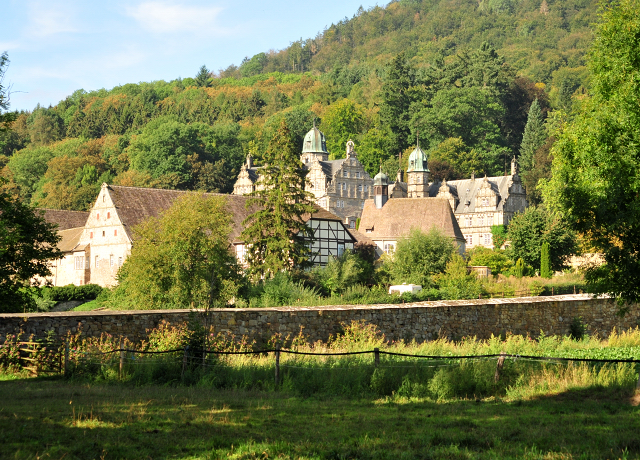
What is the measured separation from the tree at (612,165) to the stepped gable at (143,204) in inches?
1634

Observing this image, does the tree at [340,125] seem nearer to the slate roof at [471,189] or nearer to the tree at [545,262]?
the slate roof at [471,189]

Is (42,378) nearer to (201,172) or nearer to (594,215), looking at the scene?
(594,215)

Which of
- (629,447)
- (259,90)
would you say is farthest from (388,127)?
(629,447)

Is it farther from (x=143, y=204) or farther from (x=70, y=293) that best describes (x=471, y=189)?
(x=70, y=293)

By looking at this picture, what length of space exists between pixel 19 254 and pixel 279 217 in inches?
741

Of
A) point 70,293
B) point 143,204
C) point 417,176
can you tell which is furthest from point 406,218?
point 70,293

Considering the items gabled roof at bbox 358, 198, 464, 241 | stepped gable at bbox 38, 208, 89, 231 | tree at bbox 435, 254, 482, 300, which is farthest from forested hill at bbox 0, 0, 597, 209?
tree at bbox 435, 254, 482, 300

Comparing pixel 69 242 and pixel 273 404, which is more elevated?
pixel 69 242

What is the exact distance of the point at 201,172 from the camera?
4318 inches

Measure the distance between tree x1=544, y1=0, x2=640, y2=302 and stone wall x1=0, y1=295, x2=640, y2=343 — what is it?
27.1 feet

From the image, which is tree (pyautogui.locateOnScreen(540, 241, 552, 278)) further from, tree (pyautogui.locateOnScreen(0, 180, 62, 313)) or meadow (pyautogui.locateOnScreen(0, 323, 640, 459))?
meadow (pyautogui.locateOnScreen(0, 323, 640, 459))

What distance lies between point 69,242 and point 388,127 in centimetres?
6708

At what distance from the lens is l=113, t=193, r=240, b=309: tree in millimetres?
35250

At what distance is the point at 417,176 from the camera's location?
103 m
